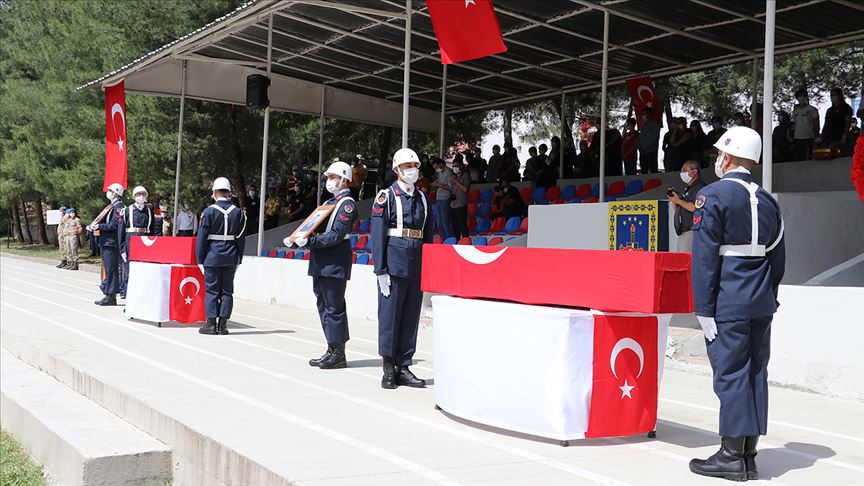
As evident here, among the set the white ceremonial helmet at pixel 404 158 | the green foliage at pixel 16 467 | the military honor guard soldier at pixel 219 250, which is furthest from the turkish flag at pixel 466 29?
the green foliage at pixel 16 467

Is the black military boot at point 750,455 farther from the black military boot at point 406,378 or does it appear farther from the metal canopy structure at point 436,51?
the metal canopy structure at point 436,51

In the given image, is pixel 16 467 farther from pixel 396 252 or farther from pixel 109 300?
pixel 109 300

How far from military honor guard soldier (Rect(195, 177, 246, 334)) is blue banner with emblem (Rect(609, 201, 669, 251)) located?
5.03 metres

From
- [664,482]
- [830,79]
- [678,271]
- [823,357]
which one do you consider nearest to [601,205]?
[823,357]

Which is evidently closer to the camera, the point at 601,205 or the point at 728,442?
the point at 728,442

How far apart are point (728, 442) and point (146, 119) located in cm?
2611

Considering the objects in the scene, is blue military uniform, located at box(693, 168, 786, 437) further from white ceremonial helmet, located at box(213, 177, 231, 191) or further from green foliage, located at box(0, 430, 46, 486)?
white ceremonial helmet, located at box(213, 177, 231, 191)

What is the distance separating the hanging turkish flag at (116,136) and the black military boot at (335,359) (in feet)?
44.6

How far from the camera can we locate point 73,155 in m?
36.2

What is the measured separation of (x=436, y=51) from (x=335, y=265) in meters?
12.5

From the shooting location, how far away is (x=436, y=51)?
831 inches

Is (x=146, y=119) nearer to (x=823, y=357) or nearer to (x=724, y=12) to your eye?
(x=724, y=12)

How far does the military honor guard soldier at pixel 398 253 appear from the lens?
27.7 ft

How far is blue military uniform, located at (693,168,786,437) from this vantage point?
215 inches
